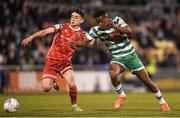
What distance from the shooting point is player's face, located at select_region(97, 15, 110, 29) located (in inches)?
624

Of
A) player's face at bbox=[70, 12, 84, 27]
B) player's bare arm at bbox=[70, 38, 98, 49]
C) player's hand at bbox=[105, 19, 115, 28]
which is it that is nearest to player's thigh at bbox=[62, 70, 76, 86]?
player's bare arm at bbox=[70, 38, 98, 49]

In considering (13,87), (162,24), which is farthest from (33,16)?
(162,24)

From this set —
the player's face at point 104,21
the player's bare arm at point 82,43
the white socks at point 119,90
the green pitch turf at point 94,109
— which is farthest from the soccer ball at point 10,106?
the white socks at point 119,90

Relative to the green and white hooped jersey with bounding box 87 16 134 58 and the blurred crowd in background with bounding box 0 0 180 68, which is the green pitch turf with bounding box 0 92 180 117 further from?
the blurred crowd in background with bounding box 0 0 180 68

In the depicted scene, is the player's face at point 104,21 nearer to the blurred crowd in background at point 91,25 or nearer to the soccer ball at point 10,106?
the soccer ball at point 10,106

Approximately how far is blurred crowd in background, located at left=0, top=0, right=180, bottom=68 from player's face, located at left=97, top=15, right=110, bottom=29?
1339cm

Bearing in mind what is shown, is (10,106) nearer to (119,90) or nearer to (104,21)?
(104,21)

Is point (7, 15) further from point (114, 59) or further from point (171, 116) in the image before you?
point (171, 116)

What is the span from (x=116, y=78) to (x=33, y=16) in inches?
585

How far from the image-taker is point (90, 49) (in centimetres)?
3238

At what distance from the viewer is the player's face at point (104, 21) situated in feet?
52.0

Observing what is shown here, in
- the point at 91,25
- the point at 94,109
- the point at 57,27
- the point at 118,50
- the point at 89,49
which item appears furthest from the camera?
the point at 89,49

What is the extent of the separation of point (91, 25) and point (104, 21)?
615 inches

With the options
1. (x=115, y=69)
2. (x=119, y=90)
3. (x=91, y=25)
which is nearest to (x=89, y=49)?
(x=91, y=25)
